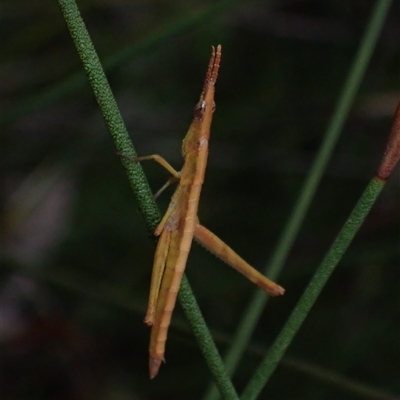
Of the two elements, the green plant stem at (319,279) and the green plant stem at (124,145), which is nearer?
the green plant stem at (124,145)

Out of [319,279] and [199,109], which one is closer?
[319,279]

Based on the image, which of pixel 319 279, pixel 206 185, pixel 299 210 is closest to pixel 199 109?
pixel 299 210

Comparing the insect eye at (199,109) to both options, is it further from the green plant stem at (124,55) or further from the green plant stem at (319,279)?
the green plant stem at (319,279)

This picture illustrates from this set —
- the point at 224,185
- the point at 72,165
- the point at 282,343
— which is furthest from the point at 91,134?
the point at 282,343

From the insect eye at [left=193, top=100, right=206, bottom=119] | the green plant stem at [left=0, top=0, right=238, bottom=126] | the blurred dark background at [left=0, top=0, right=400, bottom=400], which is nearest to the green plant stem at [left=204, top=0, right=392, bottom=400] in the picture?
the insect eye at [left=193, top=100, right=206, bottom=119]

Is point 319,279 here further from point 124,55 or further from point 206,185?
point 206,185

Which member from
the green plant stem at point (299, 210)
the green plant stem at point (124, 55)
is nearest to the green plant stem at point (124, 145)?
the green plant stem at point (299, 210)

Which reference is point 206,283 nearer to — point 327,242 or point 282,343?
point 327,242

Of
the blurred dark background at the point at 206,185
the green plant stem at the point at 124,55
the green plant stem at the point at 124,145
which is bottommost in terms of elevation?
the blurred dark background at the point at 206,185
